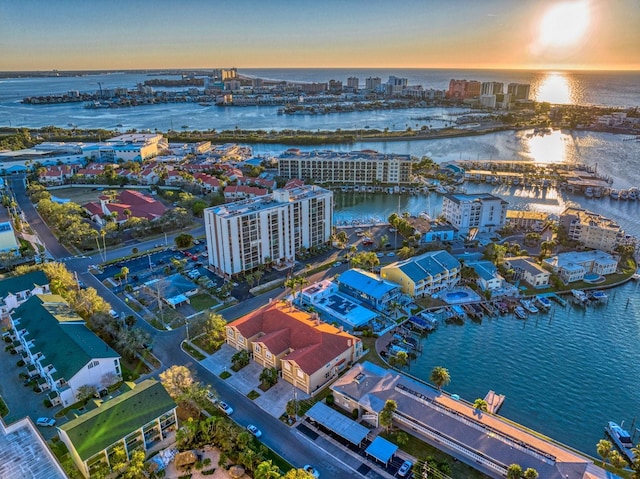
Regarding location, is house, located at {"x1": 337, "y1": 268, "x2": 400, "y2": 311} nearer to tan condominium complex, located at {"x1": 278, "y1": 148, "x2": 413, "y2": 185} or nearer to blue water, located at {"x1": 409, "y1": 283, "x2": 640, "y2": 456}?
blue water, located at {"x1": 409, "y1": 283, "x2": 640, "y2": 456}

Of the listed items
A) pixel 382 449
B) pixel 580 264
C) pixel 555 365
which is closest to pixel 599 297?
pixel 580 264

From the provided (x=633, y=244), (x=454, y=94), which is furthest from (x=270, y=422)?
(x=454, y=94)

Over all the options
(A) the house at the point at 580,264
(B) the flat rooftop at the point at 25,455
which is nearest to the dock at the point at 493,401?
(A) the house at the point at 580,264

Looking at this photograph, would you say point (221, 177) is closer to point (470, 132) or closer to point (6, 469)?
point (6, 469)

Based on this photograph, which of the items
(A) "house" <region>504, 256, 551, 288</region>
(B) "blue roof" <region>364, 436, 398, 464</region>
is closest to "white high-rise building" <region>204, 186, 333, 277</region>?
(A) "house" <region>504, 256, 551, 288</region>

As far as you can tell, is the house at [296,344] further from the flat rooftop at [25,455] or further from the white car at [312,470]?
the flat rooftop at [25,455]
